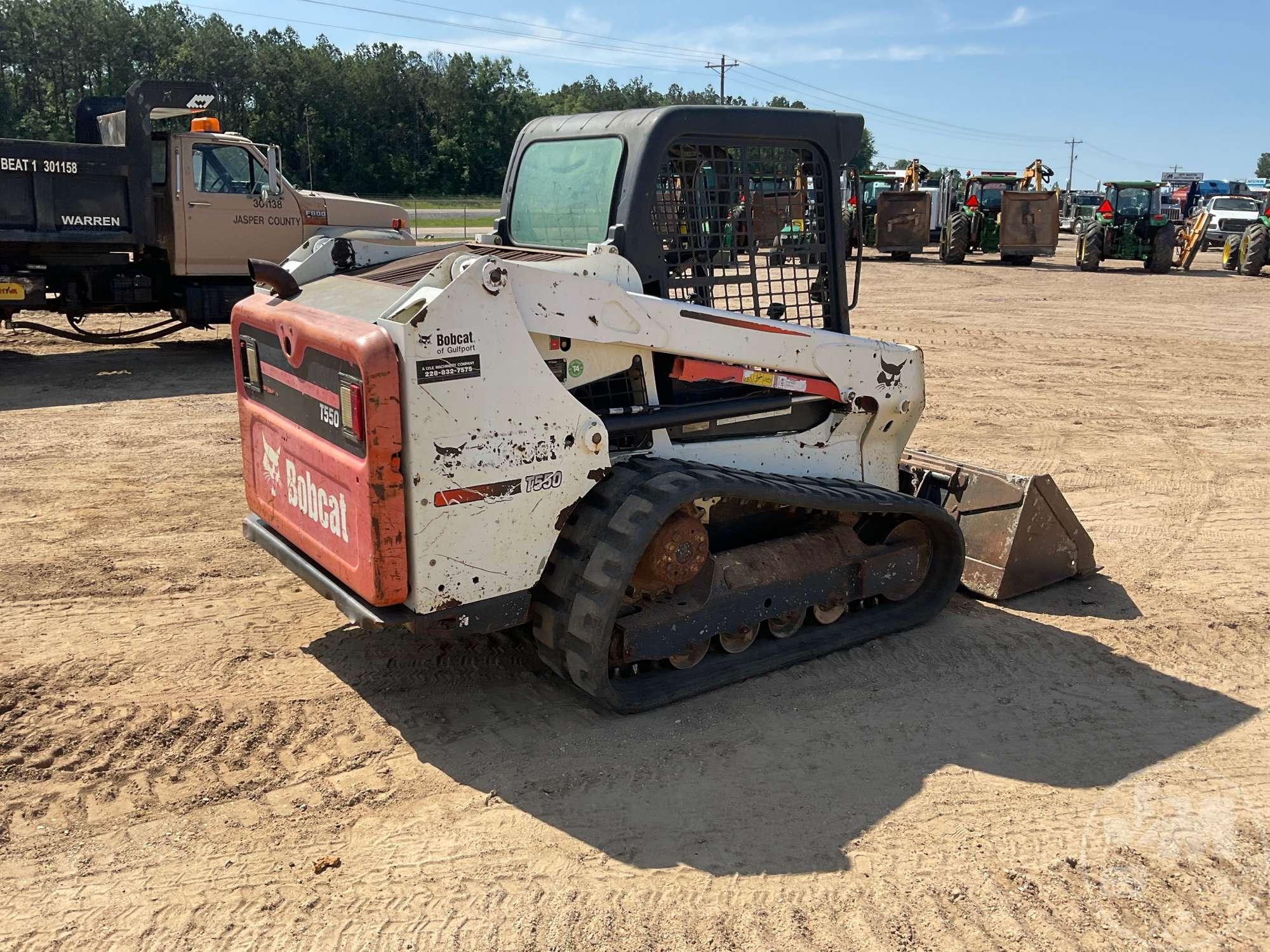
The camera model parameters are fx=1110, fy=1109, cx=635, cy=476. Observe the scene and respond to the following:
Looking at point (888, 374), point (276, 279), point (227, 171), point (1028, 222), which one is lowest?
point (888, 374)

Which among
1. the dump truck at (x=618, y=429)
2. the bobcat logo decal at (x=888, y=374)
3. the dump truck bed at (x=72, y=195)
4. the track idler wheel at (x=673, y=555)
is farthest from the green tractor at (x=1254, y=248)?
the track idler wheel at (x=673, y=555)

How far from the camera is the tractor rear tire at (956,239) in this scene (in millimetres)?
26609

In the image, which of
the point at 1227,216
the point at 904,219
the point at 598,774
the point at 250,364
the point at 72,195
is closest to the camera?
the point at 598,774

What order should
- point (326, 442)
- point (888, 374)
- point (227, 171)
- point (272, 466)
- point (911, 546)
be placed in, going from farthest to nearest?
point (227, 171) → point (911, 546) → point (888, 374) → point (272, 466) → point (326, 442)

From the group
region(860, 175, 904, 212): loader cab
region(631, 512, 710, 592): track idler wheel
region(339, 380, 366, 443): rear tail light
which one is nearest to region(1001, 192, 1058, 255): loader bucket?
region(860, 175, 904, 212): loader cab

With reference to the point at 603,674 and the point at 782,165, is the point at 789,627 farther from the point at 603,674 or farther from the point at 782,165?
the point at 782,165

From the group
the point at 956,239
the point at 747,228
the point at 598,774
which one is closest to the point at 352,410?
the point at 598,774

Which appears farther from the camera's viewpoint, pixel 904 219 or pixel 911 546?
pixel 904 219

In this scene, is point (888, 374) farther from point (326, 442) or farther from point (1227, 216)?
point (1227, 216)

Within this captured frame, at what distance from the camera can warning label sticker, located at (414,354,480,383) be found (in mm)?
3721

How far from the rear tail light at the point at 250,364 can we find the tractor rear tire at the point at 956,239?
24.1 metres

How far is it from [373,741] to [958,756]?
2.21 m

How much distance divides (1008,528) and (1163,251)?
22.3 metres

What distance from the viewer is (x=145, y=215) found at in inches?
461
